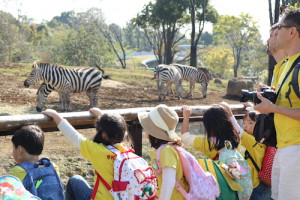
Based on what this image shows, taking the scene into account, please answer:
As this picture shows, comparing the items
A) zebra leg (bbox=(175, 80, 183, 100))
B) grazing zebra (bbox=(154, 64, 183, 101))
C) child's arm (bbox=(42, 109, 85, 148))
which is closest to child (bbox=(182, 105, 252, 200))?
child's arm (bbox=(42, 109, 85, 148))

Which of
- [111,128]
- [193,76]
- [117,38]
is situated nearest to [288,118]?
[111,128]

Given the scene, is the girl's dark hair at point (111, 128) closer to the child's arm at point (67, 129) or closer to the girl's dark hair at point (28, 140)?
the child's arm at point (67, 129)

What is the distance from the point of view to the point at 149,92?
16359 millimetres

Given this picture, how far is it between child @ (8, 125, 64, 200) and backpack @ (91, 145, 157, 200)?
370 mm

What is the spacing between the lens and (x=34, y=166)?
86.3 inches

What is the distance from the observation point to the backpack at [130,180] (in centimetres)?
230

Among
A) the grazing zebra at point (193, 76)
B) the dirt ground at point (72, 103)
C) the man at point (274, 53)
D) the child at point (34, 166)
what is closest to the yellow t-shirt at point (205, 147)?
the man at point (274, 53)

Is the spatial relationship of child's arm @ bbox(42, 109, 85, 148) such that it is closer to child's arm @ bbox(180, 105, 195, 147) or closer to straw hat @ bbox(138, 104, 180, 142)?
straw hat @ bbox(138, 104, 180, 142)

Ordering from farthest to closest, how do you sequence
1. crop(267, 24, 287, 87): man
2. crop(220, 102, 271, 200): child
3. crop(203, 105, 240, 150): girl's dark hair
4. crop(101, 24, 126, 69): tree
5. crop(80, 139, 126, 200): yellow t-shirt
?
crop(101, 24, 126, 69): tree
crop(220, 102, 271, 200): child
crop(203, 105, 240, 150): girl's dark hair
crop(267, 24, 287, 87): man
crop(80, 139, 126, 200): yellow t-shirt

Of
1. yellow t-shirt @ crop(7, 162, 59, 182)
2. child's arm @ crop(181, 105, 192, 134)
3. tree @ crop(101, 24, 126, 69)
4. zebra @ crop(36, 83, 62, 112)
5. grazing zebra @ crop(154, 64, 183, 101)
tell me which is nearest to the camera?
yellow t-shirt @ crop(7, 162, 59, 182)

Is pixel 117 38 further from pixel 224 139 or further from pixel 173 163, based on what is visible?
pixel 173 163

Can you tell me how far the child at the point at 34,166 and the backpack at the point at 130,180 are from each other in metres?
0.37

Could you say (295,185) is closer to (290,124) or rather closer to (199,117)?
(290,124)

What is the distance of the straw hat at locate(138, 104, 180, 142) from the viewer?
2438mm
